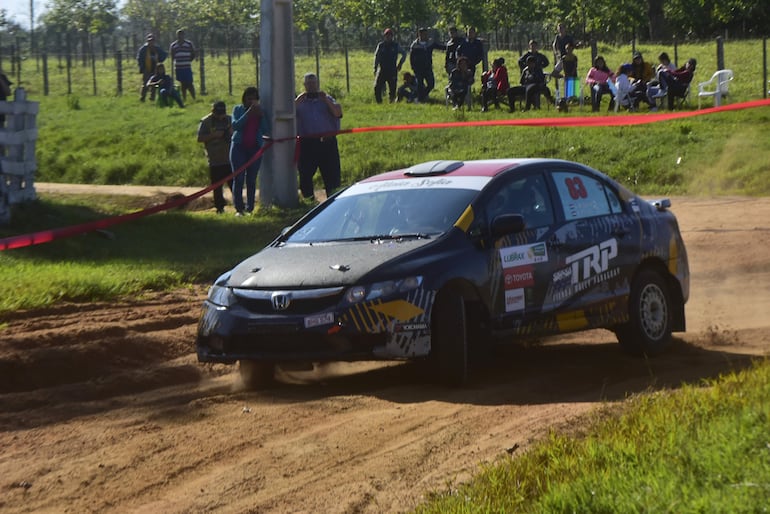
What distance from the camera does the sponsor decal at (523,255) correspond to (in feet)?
28.6

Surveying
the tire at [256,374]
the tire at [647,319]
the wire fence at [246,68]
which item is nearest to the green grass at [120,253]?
the tire at [256,374]

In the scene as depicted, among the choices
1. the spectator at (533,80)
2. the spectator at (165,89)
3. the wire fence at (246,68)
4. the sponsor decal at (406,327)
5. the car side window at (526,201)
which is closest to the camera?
the sponsor decal at (406,327)

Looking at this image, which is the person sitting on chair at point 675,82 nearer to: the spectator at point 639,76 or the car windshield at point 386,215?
the spectator at point 639,76

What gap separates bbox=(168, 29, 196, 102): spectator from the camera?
3616cm

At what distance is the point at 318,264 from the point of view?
8.34m

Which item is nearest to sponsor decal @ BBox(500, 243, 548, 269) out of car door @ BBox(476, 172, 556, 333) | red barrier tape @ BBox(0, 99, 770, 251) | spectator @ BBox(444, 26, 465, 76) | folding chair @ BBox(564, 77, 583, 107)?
car door @ BBox(476, 172, 556, 333)

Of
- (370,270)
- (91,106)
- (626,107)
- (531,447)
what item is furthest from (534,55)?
(531,447)

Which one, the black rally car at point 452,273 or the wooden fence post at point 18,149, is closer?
the black rally car at point 452,273

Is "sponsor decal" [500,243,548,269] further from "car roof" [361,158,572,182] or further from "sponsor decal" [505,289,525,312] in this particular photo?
"car roof" [361,158,572,182]

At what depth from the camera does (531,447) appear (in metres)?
6.31

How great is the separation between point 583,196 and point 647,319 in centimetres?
103

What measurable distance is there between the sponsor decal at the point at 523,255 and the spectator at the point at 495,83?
2012 centimetres

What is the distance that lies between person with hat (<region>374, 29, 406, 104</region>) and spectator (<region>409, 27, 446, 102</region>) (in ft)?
1.62

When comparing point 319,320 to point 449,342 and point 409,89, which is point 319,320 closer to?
point 449,342
